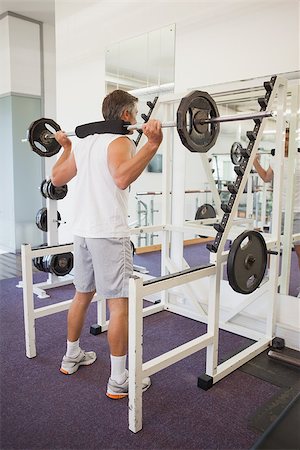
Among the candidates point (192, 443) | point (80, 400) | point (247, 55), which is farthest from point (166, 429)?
point (247, 55)

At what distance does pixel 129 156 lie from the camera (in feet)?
6.09

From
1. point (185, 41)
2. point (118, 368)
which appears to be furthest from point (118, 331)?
point (185, 41)

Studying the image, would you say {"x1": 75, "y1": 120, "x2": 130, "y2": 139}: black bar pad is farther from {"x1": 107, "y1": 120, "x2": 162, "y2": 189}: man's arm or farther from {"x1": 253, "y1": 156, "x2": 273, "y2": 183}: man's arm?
{"x1": 253, "y1": 156, "x2": 273, "y2": 183}: man's arm

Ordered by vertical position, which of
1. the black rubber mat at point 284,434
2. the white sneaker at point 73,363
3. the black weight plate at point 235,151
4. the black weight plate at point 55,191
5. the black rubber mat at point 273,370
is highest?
the black weight plate at point 235,151

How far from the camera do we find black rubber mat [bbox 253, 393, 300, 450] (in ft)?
3.84

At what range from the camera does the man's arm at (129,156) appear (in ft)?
5.74

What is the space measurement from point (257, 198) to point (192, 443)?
7.48 ft

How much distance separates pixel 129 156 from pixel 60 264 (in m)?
1.82

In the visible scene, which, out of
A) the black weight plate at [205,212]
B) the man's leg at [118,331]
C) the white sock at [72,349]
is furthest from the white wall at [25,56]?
the man's leg at [118,331]

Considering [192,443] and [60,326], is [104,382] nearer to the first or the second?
[192,443]

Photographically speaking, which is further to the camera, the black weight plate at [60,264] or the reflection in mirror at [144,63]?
the reflection in mirror at [144,63]

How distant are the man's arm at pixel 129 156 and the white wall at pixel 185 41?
1481 millimetres

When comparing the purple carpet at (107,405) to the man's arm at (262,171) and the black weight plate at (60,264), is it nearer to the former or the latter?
the black weight plate at (60,264)

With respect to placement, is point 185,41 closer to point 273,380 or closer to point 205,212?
point 205,212
